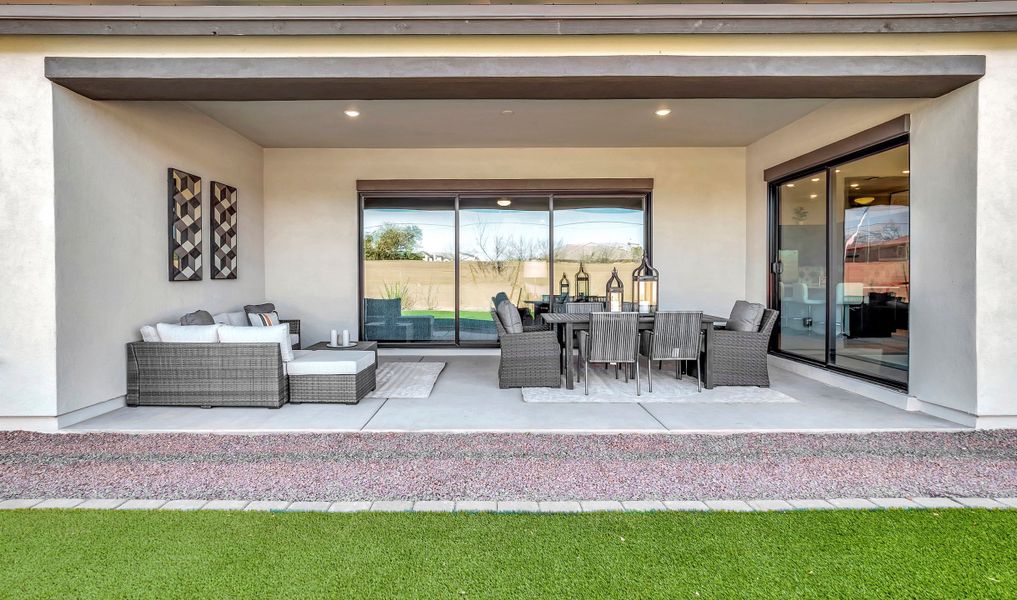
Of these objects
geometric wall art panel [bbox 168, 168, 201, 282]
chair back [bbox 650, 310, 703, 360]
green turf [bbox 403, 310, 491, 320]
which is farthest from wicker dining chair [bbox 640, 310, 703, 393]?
geometric wall art panel [bbox 168, 168, 201, 282]

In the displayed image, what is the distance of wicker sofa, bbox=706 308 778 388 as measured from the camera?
17.0ft

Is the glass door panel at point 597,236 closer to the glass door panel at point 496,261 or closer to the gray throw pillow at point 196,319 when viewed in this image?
the glass door panel at point 496,261

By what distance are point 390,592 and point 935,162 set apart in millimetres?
5059

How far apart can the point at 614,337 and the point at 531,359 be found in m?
0.88

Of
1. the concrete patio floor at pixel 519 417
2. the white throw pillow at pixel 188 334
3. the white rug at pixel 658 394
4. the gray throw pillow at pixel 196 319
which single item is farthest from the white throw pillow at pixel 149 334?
the white rug at pixel 658 394

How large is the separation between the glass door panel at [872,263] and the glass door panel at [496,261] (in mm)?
3801

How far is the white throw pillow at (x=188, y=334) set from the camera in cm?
450

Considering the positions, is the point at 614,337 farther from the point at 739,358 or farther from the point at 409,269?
the point at 409,269

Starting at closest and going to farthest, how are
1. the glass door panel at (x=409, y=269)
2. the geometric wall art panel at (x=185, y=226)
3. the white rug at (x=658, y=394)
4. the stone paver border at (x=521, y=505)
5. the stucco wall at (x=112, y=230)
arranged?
the stone paver border at (x=521, y=505) → the stucco wall at (x=112, y=230) → the white rug at (x=658, y=394) → the geometric wall art panel at (x=185, y=226) → the glass door panel at (x=409, y=269)

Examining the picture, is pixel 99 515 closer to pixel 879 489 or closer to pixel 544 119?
pixel 879 489

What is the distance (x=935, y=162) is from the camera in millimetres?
4141

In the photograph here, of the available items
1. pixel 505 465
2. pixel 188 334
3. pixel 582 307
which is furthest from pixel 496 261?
pixel 505 465

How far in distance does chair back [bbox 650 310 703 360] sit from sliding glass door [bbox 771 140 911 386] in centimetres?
179

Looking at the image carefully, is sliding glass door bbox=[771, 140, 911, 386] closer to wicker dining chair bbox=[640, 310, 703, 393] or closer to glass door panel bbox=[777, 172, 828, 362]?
glass door panel bbox=[777, 172, 828, 362]
